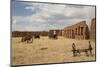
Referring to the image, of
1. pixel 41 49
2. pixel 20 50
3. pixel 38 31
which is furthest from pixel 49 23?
pixel 20 50

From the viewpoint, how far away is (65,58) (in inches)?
91.2

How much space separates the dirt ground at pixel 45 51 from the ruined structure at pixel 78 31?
0.06m

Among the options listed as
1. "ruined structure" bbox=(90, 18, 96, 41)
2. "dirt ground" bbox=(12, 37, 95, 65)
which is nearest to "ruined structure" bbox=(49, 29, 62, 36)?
"dirt ground" bbox=(12, 37, 95, 65)

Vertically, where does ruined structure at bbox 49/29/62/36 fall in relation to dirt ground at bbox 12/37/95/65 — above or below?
above

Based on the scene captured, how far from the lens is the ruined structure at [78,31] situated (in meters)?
2.32

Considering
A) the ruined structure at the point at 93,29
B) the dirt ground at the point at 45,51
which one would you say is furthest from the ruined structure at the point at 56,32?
the ruined structure at the point at 93,29

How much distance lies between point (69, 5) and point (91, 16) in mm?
359

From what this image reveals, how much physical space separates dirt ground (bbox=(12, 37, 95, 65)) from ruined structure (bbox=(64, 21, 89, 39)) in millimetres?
59

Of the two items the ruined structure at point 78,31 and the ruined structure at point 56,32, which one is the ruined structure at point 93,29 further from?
the ruined structure at point 56,32

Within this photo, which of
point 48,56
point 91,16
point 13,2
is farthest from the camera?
point 91,16

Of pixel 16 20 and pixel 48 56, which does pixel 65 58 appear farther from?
pixel 16 20

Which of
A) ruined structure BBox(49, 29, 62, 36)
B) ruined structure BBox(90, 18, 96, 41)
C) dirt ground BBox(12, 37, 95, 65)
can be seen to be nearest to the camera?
dirt ground BBox(12, 37, 95, 65)

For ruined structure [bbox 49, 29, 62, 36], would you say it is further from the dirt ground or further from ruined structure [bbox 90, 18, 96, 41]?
ruined structure [bbox 90, 18, 96, 41]

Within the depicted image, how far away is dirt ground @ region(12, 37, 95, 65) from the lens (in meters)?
2.14
